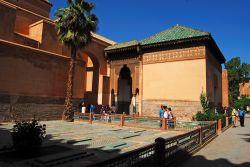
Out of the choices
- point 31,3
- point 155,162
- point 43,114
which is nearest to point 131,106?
point 43,114

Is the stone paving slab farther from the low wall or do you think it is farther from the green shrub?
the low wall

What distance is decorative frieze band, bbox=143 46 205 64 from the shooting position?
65.6 ft

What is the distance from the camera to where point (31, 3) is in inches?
992

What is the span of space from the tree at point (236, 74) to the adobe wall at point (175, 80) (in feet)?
109

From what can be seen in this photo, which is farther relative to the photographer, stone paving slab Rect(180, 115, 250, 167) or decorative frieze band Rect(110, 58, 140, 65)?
decorative frieze band Rect(110, 58, 140, 65)

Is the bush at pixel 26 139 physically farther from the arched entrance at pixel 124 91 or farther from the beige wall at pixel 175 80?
the arched entrance at pixel 124 91

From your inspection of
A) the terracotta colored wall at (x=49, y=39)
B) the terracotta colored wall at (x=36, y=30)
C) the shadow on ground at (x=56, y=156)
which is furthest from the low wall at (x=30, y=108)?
the shadow on ground at (x=56, y=156)

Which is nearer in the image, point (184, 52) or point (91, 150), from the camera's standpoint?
point (91, 150)

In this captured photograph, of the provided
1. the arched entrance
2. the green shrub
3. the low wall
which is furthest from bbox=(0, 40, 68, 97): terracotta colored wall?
the green shrub

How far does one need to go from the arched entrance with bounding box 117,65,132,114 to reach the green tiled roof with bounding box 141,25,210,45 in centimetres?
454

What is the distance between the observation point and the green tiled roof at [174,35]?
20.2 m

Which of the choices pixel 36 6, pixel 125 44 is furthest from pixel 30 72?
pixel 36 6

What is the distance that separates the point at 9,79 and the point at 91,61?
12233 millimetres

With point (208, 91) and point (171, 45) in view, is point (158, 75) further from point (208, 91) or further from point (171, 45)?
point (208, 91)
